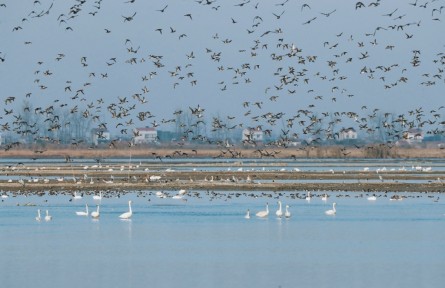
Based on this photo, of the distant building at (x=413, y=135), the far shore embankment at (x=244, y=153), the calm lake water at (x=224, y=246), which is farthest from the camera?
the far shore embankment at (x=244, y=153)

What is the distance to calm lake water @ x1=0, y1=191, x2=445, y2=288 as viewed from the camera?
90.9ft

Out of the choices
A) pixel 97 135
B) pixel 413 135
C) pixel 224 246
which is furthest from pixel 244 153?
pixel 224 246

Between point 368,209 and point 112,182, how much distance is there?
74.6 feet

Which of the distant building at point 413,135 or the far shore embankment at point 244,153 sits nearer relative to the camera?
the distant building at point 413,135

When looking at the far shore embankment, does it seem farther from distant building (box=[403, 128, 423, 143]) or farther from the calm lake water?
the calm lake water

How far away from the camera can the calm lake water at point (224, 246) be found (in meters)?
27.7

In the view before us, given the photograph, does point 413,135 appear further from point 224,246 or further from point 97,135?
point 224,246

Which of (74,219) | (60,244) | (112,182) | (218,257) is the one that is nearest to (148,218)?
(74,219)

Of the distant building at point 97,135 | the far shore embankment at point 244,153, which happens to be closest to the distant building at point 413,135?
the far shore embankment at point 244,153

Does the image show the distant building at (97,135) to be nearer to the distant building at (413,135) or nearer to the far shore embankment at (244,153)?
the far shore embankment at (244,153)

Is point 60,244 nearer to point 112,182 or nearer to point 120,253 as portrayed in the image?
point 120,253

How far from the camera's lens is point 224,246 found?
3406cm

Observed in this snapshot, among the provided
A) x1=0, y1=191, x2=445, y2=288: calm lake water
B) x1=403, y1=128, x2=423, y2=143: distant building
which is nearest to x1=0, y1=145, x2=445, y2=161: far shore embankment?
x1=403, y1=128, x2=423, y2=143: distant building

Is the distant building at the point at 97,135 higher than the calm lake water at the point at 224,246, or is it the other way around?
the distant building at the point at 97,135
